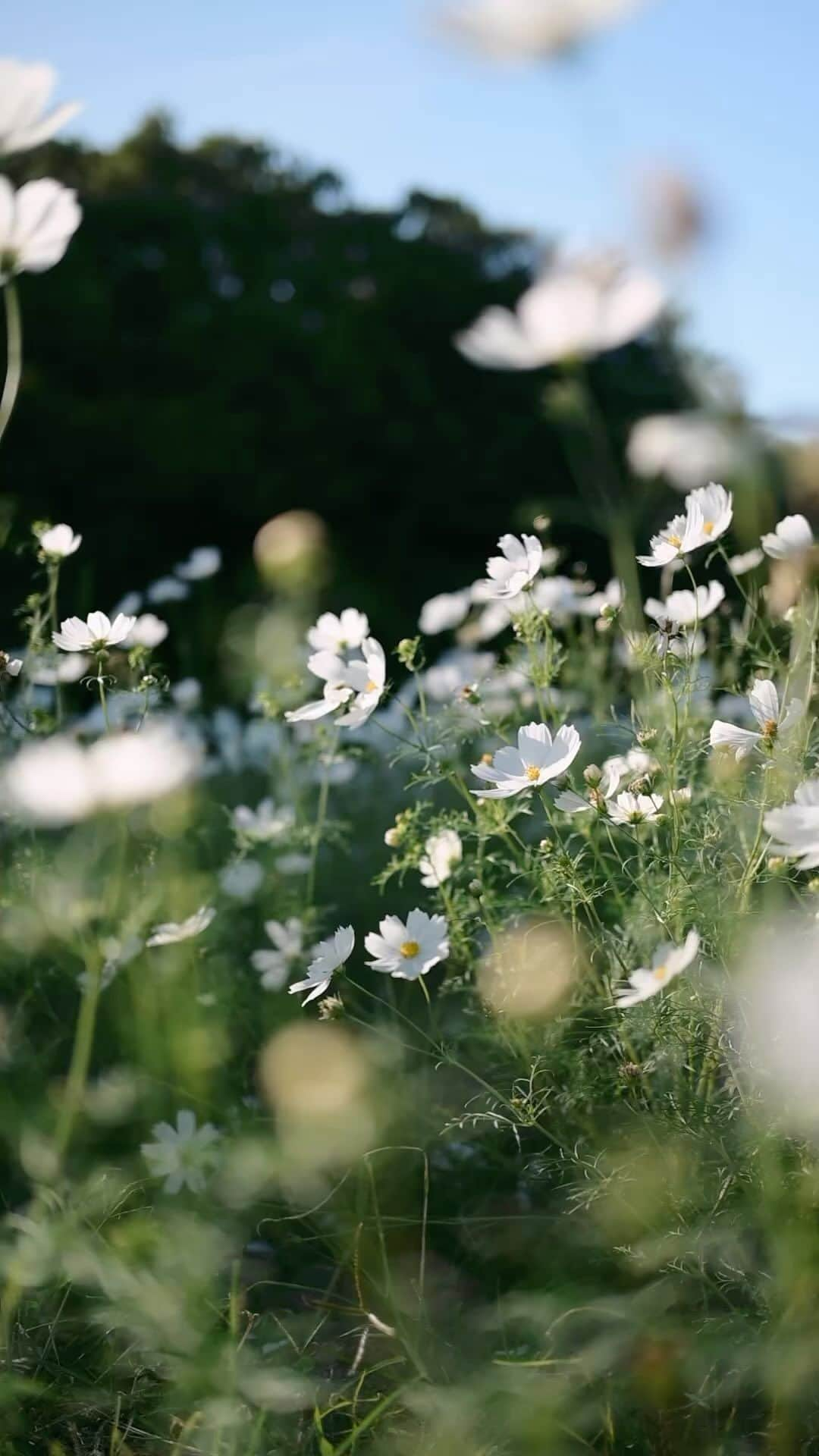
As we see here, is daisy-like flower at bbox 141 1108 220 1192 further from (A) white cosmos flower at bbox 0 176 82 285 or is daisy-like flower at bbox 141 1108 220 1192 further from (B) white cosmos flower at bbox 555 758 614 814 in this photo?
(A) white cosmos flower at bbox 0 176 82 285

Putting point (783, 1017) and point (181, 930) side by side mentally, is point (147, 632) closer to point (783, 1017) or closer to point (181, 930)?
point (181, 930)

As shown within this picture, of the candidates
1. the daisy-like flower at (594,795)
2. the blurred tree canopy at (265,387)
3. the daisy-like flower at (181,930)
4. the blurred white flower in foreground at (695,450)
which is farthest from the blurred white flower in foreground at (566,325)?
the blurred tree canopy at (265,387)

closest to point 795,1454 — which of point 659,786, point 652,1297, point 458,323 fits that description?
point 652,1297

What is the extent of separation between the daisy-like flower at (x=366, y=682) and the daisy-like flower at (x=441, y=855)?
0.17 metres

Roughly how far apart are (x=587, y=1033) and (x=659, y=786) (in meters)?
0.30

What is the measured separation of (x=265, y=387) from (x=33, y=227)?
7.10 metres

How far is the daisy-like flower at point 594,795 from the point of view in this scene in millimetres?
1254

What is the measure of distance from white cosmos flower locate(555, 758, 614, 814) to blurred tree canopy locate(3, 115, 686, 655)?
5.76 metres

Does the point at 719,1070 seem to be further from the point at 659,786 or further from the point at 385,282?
the point at 385,282

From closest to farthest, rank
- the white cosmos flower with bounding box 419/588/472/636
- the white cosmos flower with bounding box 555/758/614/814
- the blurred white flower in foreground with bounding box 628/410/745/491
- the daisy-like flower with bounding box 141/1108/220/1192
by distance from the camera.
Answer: the white cosmos flower with bounding box 555/758/614/814, the blurred white flower in foreground with bounding box 628/410/745/491, the daisy-like flower with bounding box 141/1108/220/1192, the white cosmos flower with bounding box 419/588/472/636

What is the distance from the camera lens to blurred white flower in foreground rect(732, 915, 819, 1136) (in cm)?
93

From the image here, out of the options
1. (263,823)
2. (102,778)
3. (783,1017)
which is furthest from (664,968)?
(263,823)

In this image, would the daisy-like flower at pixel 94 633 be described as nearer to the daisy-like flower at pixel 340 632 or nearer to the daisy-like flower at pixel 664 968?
the daisy-like flower at pixel 340 632

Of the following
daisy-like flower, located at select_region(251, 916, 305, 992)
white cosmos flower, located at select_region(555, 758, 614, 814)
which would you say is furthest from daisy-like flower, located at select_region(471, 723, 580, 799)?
daisy-like flower, located at select_region(251, 916, 305, 992)
